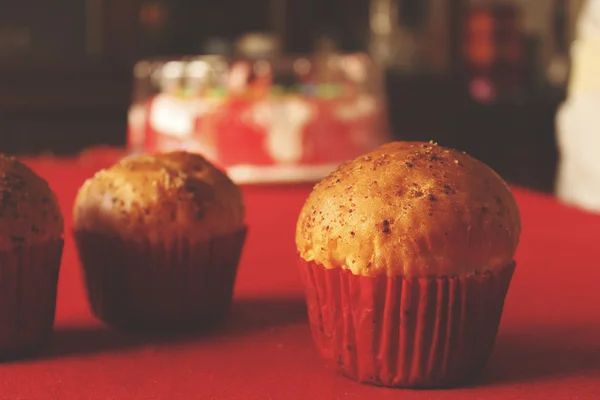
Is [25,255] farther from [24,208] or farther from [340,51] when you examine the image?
[340,51]

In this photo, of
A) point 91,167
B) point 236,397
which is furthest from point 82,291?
point 91,167

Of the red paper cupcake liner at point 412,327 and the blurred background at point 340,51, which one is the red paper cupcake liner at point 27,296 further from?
the blurred background at point 340,51

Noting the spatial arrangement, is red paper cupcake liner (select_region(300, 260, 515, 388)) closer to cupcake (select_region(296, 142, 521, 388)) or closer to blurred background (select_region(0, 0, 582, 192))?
cupcake (select_region(296, 142, 521, 388))

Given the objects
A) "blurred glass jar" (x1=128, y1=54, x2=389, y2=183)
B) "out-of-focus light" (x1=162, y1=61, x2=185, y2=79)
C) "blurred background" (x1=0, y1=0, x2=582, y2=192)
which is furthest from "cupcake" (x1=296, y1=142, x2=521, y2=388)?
"blurred background" (x1=0, y1=0, x2=582, y2=192)

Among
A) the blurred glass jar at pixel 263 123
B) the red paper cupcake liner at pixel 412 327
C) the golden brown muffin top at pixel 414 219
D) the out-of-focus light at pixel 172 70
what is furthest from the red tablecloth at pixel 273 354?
the out-of-focus light at pixel 172 70

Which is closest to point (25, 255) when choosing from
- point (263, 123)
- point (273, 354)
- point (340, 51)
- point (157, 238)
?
point (157, 238)

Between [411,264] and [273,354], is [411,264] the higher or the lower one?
the higher one
